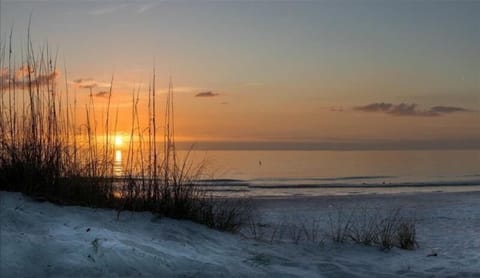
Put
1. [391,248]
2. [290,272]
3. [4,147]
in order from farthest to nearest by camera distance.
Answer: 1. [391,248]
2. [4,147]
3. [290,272]

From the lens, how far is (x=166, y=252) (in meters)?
4.64

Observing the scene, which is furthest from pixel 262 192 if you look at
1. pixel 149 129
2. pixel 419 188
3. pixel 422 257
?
pixel 422 257

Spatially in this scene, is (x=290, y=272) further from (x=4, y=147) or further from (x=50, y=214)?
(x=4, y=147)

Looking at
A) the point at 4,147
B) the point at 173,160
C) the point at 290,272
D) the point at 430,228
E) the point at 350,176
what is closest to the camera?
the point at 290,272

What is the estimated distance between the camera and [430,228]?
28.7 feet

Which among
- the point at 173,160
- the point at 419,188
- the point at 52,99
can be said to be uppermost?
the point at 52,99

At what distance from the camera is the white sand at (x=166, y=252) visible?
12.9ft

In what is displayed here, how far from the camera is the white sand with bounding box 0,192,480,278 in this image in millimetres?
3938

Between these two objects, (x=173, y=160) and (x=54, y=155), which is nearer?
(x=54, y=155)

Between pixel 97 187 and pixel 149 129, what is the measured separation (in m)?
1.29

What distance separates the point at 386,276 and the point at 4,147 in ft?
13.7

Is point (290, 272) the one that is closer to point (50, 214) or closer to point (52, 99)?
point (50, 214)

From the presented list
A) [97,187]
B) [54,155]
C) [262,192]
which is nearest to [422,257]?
[97,187]

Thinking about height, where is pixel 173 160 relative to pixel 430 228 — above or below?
above
